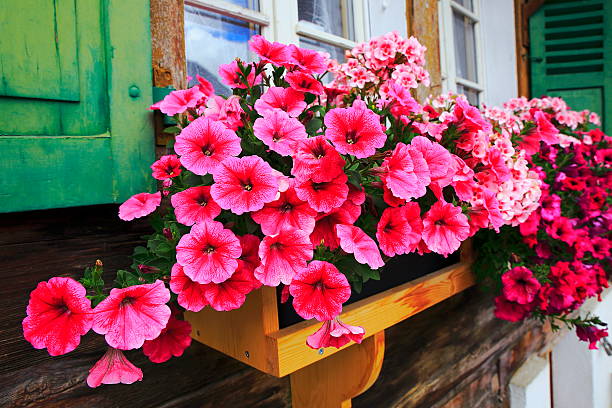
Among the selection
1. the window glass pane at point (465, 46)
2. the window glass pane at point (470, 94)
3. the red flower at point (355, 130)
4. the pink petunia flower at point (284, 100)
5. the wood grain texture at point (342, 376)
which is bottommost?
the wood grain texture at point (342, 376)

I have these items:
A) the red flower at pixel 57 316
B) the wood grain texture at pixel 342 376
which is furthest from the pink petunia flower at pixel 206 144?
the wood grain texture at pixel 342 376

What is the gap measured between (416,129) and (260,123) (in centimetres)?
36

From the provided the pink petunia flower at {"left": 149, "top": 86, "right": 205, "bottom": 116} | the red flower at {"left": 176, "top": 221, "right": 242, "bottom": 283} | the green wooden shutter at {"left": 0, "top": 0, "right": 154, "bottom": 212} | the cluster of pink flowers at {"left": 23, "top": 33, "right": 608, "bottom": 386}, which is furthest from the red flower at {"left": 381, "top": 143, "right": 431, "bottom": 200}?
the green wooden shutter at {"left": 0, "top": 0, "right": 154, "bottom": 212}

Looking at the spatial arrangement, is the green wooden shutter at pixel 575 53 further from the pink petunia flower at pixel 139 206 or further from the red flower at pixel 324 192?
the pink petunia flower at pixel 139 206

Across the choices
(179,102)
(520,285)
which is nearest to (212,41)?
(179,102)

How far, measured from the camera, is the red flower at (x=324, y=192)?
22.4 inches

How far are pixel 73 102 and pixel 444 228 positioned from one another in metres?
0.64

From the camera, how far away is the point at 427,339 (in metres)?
1.54

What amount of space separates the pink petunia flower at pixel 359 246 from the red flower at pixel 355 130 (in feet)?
0.36

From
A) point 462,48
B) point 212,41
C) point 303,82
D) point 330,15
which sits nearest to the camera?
point 303,82

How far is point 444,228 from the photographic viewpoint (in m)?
0.68

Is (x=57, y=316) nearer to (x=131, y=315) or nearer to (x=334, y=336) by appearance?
(x=131, y=315)

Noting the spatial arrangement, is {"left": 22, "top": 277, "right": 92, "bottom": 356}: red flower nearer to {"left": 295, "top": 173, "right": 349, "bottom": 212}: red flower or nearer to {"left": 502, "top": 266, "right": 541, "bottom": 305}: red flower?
{"left": 295, "top": 173, "right": 349, "bottom": 212}: red flower

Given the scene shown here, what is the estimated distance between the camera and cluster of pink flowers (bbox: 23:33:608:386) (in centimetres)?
50
